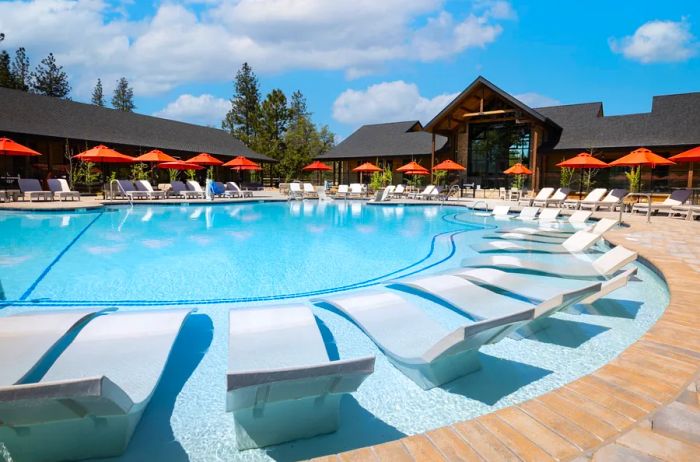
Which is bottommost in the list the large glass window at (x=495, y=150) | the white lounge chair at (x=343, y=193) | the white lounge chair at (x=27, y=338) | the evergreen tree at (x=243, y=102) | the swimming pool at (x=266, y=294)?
the swimming pool at (x=266, y=294)

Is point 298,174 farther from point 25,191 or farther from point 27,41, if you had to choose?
point 27,41

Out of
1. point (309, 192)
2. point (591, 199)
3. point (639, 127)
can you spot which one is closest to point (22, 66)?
point (309, 192)

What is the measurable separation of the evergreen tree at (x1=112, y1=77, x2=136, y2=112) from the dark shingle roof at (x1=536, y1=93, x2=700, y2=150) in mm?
57153

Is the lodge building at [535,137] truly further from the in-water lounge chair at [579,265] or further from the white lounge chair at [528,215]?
the in-water lounge chair at [579,265]

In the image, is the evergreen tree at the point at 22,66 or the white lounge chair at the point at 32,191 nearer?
the white lounge chair at the point at 32,191

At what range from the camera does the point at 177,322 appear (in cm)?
366

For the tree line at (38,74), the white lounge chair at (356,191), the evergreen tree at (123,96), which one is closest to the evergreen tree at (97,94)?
the evergreen tree at (123,96)

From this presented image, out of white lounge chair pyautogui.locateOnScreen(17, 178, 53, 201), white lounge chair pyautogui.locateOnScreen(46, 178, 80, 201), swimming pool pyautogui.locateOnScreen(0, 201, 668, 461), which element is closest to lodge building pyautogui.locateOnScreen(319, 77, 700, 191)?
swimming pool pyautogui.locateOnScreen(0, 201, 668, 461)

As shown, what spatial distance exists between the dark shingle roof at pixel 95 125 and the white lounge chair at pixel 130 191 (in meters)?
5.17

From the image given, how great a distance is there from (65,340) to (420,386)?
2955 mm

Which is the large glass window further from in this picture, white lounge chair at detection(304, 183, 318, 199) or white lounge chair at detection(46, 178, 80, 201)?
white lounge chair at detection(46, 178, 80, 201)

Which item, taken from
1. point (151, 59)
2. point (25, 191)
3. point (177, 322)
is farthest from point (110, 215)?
point (151, 59)

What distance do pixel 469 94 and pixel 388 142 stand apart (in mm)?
8093

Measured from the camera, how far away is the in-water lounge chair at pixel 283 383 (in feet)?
6.96
